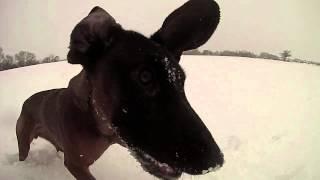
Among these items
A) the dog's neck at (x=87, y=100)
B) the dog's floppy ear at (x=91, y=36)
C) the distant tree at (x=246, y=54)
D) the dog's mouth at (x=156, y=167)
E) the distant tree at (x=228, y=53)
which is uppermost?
the dog's floppy ear at (x=91, y=36)

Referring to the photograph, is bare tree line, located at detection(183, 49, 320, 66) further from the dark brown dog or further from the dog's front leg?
the dog's front leg

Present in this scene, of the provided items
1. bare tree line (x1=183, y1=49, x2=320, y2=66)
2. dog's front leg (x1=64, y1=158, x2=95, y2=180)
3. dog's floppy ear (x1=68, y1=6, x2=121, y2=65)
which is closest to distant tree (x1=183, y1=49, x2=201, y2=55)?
bare tree line (x1=183, y1=49, x2=320, y2=66)

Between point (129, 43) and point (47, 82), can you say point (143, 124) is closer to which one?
point (129, 43)

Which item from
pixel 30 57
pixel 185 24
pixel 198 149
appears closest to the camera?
pixel 198 149

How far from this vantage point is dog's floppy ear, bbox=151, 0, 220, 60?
2.64 feet

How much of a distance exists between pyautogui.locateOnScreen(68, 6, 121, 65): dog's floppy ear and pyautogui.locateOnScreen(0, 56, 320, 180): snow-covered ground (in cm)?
9

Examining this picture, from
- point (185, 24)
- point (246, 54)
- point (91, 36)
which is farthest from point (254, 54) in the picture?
point (91, 36)

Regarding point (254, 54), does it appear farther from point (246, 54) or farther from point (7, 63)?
point (7, 63)

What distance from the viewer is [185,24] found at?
81 cm

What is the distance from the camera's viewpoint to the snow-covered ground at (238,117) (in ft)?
3.00

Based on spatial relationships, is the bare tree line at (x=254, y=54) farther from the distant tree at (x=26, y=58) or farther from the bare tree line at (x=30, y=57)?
the distant tree at (x=26, y=58)

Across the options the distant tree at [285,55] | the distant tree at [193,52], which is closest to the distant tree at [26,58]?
the distant tree at [193,52]

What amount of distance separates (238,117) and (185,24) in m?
0.21

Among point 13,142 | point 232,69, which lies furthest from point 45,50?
point 232,69
